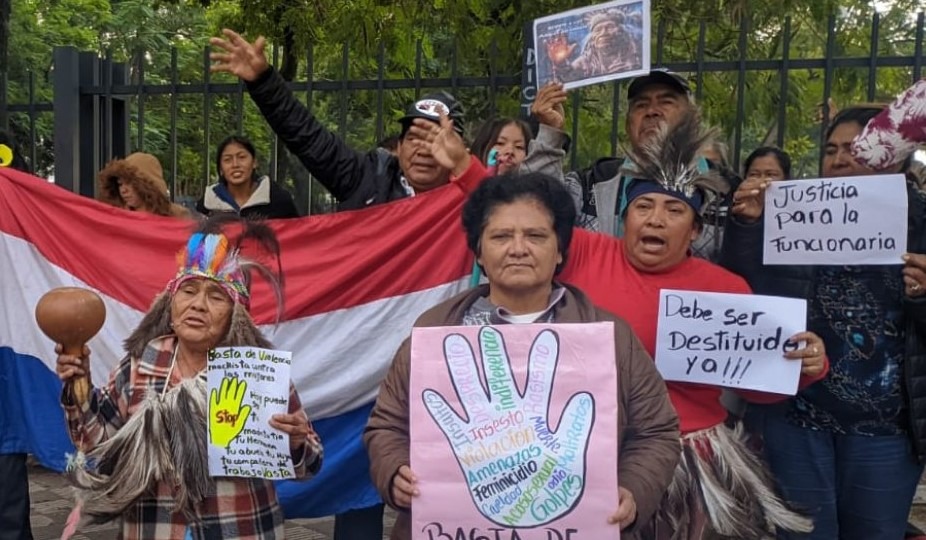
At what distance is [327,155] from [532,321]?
5.70 ft

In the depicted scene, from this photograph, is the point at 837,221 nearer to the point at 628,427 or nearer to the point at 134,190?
the point at 628,427

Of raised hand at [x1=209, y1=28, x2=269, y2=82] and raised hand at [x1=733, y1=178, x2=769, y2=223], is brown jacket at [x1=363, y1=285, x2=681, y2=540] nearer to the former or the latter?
raised hand at [x1=733, y1=178, x2=769, y2=223]

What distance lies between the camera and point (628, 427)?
94.8 inches

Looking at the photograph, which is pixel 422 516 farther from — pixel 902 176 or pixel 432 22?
pixel 432 22

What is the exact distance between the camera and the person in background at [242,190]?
520 cm

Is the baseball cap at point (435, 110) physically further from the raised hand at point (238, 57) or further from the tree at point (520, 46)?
the tree at point (520, 46)

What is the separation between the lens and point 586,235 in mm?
2932

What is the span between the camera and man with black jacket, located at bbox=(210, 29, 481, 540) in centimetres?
→ 359

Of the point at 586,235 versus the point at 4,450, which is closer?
the point at 586,235

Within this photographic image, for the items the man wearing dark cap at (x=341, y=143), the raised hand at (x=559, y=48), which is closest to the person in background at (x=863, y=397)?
the raised hand at (x=559, y=48)

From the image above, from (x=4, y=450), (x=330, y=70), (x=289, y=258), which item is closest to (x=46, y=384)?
(x=4, y=450)

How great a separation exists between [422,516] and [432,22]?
5.30 metres

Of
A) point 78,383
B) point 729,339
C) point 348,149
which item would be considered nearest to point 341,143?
point 348,149

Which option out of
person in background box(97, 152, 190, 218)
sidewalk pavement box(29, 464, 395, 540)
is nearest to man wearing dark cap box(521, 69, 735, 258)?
person in background box(97, 152, 190, 218)
